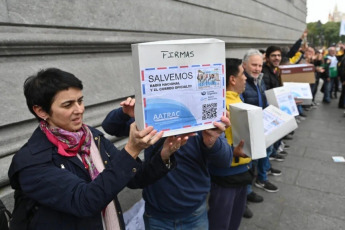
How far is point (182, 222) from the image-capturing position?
1.92 meters

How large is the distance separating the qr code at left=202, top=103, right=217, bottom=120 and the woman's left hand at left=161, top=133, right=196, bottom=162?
112mm

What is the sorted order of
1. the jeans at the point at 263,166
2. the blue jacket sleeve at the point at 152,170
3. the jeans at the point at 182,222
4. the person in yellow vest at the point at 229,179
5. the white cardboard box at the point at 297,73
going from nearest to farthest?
the blue jacket sleeve at the point at 152,170 < the jeans at the point at 182,222 < the person in yellow vest at the point at 229,179 < the jeans at the point at 263,166 < the white cardboard box at the point at 297,73

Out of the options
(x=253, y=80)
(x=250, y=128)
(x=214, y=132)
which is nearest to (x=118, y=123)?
(x=214, y=132)

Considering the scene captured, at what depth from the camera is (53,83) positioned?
1344 mm

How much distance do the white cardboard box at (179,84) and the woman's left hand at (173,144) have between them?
0.10 m

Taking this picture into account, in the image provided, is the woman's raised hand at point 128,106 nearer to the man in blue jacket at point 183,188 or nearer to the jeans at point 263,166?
the man in blue jacket at point 183,188

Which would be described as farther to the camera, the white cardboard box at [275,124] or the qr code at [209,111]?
the white cardboard box at [275,124]

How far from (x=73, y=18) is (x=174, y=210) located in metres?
2.24

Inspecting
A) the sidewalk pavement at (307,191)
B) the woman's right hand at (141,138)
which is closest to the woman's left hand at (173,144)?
the woman's right hand at (141,138)

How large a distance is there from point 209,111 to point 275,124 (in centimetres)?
171

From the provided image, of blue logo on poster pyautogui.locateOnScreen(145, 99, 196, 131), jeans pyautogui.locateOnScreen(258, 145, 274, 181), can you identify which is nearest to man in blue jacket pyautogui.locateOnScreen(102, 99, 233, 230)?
blue logo on poster pyautogui.locateOnScreen(145, 99, 196, 131)

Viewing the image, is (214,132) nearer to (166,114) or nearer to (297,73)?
(166,114)

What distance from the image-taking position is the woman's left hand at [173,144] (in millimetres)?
1367

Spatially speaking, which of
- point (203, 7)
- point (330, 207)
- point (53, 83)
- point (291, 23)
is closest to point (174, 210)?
point (53, 83)
